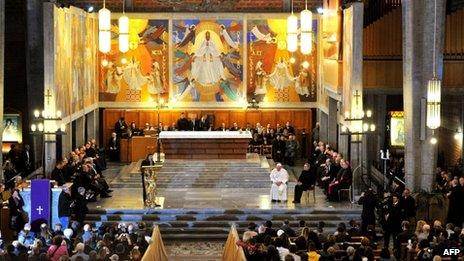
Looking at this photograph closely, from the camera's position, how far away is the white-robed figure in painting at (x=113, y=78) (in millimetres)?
39438

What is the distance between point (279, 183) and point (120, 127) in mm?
11318

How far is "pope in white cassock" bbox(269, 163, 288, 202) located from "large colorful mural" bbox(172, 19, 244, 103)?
11.4 m

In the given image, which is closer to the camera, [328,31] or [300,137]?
[328,31]

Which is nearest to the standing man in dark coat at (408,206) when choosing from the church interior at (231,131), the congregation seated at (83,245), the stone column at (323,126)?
the church interior at (231,131)

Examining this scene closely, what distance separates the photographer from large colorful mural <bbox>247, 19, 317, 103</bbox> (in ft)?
130

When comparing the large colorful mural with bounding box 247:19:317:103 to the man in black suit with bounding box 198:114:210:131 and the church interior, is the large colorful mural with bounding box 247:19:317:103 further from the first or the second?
the man in black suit with bounding box 198:114:210:131

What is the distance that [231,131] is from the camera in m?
Result: 36.7

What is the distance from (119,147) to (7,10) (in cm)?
647

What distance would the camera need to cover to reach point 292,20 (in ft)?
97.6

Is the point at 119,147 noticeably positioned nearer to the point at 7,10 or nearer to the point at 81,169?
the point at 7,10

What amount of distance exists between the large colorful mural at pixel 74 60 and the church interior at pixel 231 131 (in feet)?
0.32

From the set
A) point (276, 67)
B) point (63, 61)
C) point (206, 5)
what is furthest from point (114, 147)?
point (63, 61)

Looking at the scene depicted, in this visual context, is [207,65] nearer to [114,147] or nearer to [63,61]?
[114,147]

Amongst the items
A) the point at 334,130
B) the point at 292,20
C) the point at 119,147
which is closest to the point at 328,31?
the point at 334,130
